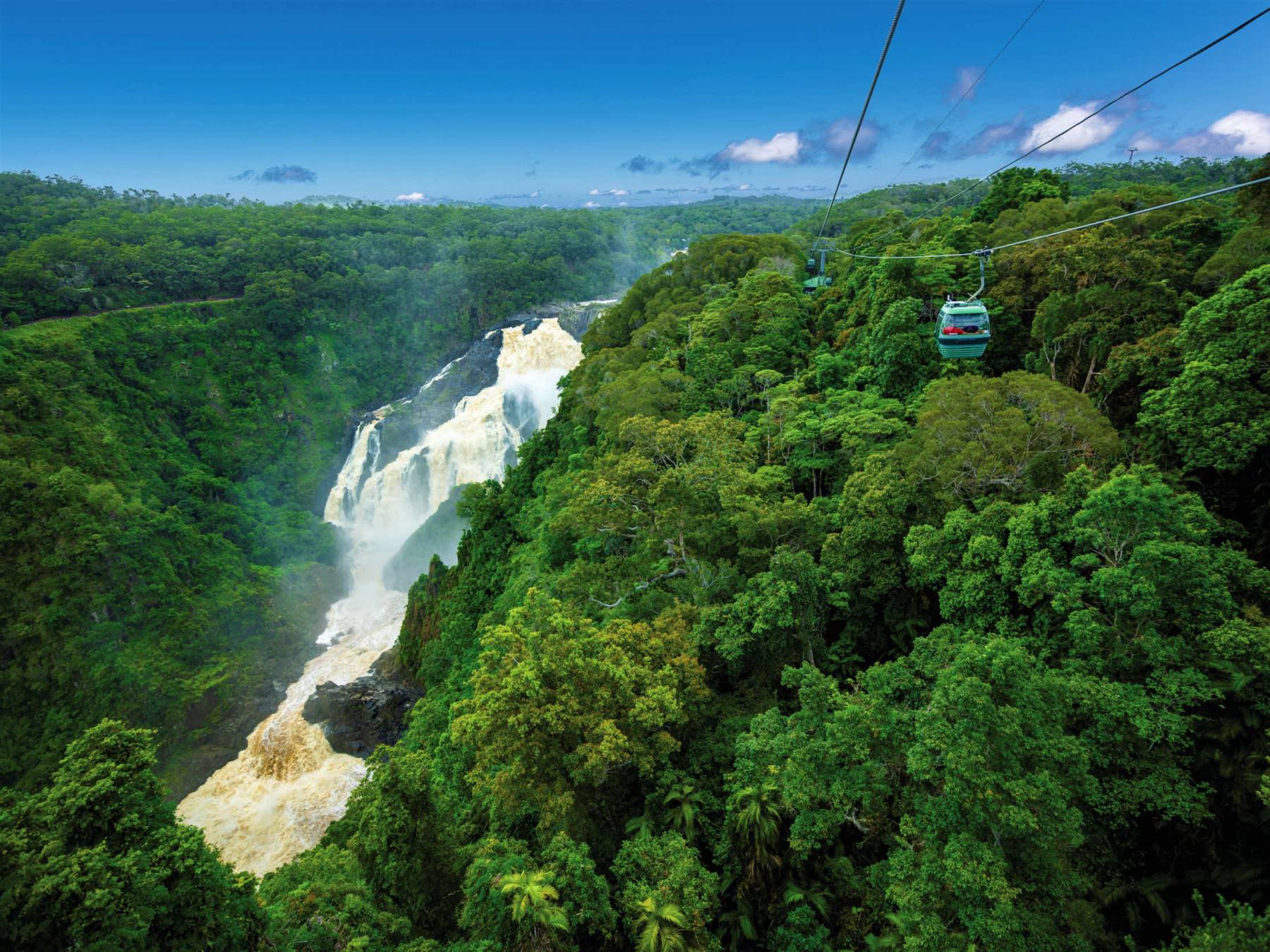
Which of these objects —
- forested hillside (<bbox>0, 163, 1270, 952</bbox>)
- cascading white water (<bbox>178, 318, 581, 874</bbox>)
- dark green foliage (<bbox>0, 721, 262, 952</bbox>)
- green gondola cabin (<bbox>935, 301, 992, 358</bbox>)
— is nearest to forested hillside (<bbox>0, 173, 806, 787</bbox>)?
cascading white water (<bbox>178, 318, 581, 874</bbox>)

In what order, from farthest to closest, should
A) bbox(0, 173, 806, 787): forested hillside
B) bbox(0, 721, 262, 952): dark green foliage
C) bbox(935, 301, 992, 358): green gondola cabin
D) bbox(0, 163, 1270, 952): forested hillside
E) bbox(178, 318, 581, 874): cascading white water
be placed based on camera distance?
bbox(0, 173, 806, 787): forested hillside < bbox(178, 318, 581, 874): cascading white water < bbox(935, 301, 992, 358): green gondola cabin < bbox(0, 163, 1270, 952): forested hillside < bbox(0, 721, 262, 952): dark green foliage

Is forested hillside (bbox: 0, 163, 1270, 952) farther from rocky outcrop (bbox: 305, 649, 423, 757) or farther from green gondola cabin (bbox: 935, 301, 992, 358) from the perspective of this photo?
rocky outcrop (bbox: 305, 649, 423, 757)

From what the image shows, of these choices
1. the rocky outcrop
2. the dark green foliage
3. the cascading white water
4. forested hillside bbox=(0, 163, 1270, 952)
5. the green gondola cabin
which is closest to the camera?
the dark green foliage

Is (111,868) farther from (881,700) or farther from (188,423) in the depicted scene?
(188,423)

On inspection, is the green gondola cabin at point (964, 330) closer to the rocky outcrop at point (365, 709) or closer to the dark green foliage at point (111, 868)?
the dark green foliage at point (111, 868)

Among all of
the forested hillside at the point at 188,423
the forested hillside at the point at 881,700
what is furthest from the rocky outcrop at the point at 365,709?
the forested hillside at the point at 881,700

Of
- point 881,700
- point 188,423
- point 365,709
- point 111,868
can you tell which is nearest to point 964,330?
point 881,700

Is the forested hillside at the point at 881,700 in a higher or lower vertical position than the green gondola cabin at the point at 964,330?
lower
